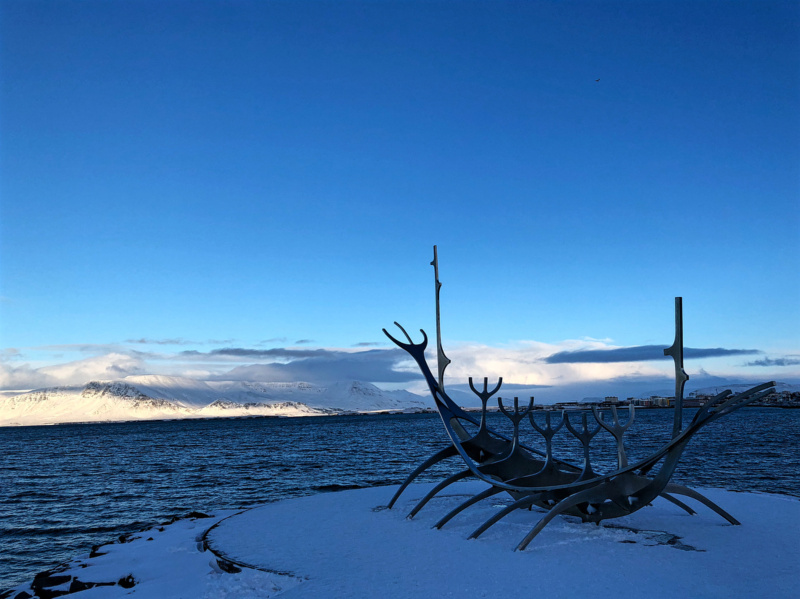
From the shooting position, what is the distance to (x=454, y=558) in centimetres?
1182

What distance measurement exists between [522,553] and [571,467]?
185 inches

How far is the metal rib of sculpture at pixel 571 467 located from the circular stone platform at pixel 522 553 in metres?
0.50

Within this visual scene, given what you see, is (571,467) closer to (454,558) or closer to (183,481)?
(454,558)

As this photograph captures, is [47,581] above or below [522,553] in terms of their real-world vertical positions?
below

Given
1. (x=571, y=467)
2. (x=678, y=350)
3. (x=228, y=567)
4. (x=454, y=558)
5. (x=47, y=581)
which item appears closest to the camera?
(x=454, y=558)

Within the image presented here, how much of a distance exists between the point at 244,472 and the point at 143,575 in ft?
104

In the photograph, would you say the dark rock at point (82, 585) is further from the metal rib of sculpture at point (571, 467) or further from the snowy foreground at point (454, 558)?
the metal rib of sculpture at point (571, 467)

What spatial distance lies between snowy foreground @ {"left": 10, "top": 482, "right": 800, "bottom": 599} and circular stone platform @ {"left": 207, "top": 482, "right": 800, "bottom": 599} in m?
0.02

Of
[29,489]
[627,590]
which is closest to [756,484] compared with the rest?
[627,590]

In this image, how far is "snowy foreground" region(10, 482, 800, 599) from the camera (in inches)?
395

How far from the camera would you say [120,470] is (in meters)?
48.5

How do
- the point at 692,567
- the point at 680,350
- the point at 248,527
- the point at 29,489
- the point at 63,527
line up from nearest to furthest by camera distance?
the point at 692,567, the point at 680,350, the point at 248,527, the point at 63,527, the point at 29,489

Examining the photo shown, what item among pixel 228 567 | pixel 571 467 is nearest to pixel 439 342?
pixel 571 467

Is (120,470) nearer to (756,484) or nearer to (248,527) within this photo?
(248,527)
